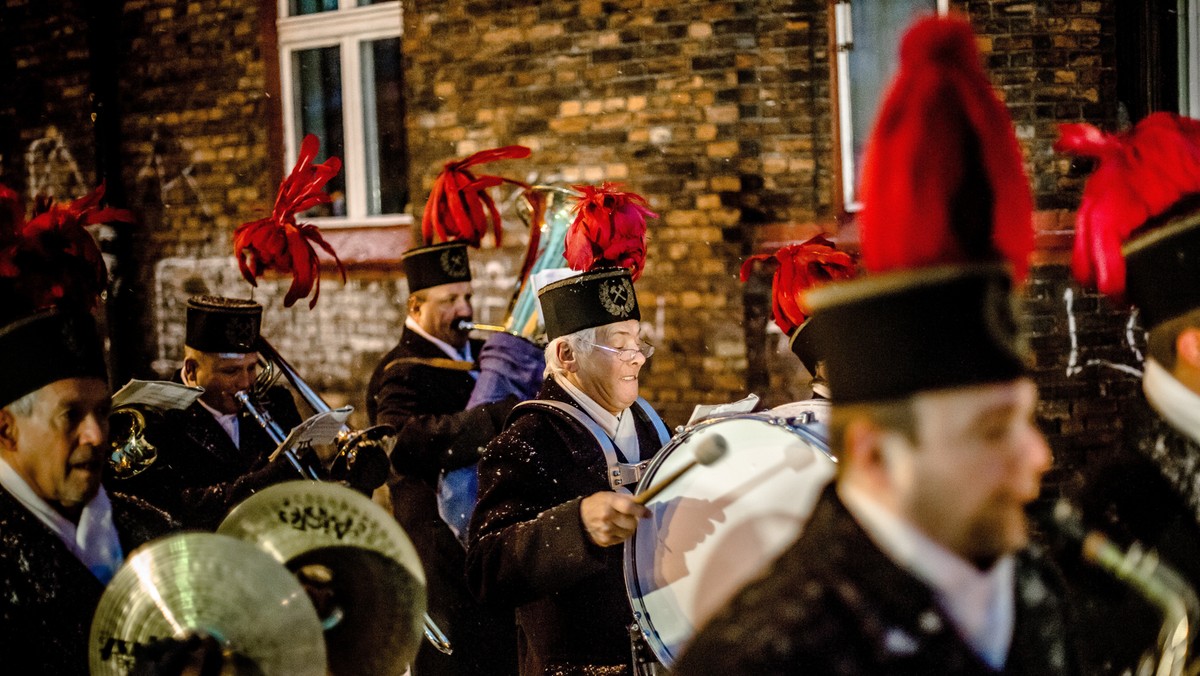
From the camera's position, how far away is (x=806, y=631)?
1588mm

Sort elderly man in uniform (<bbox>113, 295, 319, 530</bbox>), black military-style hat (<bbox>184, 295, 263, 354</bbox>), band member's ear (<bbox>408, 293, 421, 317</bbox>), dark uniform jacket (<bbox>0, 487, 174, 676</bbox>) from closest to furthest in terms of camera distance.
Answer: dark uniform jacket (<bbox>0, 487, 174, 676</bbox>) < elderly man in uniform (<bbox>113, 295, 319, 530</bbox>) < black military-style hat (<bbox>184, 295, 263, 354</bbox>) < band member's ear (<bbox>408, 293, 421, 317</bbox>)

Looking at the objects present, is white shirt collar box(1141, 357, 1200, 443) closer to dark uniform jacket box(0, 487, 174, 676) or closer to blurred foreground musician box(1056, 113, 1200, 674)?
blurred foreground musician box(1056, 113, 1200, 674)

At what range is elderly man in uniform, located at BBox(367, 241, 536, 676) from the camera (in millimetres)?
5434

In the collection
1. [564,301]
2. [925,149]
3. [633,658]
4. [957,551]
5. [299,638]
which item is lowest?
[633,658]

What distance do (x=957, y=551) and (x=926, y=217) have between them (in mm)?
487

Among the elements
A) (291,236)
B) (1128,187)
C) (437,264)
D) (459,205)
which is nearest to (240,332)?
(291,236)

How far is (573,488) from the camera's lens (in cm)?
345

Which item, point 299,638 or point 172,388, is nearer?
point 299,638

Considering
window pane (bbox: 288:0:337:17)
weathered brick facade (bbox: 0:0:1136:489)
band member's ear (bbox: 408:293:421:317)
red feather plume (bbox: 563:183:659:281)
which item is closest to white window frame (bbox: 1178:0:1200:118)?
weathered brick facade (bbox: 0:0:1136:489)

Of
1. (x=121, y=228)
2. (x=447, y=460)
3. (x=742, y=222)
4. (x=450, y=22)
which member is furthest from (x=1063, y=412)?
(x=121, y=228)

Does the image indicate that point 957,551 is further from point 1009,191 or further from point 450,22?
point 450,22

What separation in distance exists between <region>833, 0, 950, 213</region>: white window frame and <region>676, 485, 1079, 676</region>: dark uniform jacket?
496 centimetres

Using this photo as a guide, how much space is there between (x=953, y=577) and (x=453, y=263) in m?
4.87

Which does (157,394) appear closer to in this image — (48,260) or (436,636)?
(48,260)
